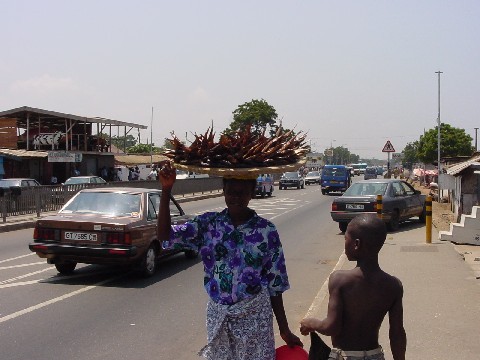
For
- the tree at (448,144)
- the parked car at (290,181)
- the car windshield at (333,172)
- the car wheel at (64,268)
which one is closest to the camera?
the car wheel at (64,268)

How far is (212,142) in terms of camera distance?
355 cm

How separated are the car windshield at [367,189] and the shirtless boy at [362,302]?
48.3 feet

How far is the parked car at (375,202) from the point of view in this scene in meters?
16.9

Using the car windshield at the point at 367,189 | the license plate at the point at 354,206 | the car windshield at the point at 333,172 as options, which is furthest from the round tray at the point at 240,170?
the car windshield at the point at 333,172

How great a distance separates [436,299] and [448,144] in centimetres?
5816

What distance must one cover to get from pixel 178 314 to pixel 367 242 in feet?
16.3

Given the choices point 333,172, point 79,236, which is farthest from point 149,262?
point 333,172

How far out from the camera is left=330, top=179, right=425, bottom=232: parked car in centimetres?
1694

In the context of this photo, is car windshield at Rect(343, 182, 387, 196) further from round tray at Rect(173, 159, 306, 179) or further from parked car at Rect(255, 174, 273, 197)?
parked car at Rect(255, 174, 273, 197)

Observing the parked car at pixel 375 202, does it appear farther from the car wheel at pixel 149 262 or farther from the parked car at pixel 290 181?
the parked car at pixel 290 181

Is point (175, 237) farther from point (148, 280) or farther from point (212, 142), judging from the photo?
point (148, 280)

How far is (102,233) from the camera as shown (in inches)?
366

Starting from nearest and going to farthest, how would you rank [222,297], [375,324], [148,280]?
[375,324] < [222,297] < [148,280]

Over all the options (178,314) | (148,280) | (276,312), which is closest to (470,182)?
(148,280)
